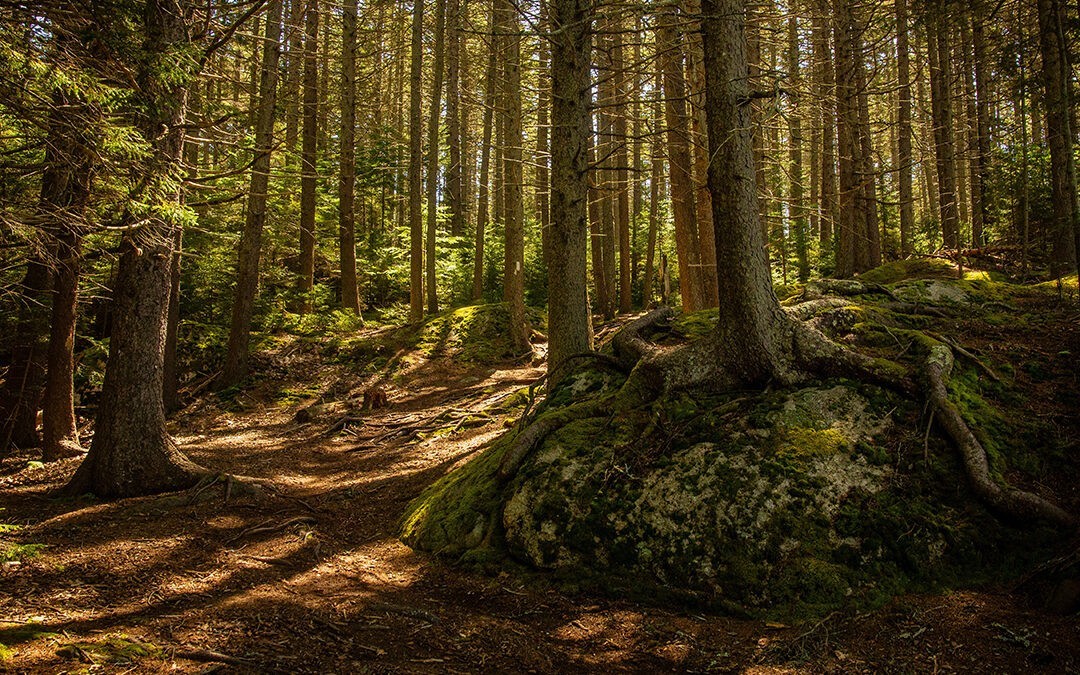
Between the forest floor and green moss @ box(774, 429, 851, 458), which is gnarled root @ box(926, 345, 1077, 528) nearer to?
the forest floor

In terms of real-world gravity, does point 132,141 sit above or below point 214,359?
above

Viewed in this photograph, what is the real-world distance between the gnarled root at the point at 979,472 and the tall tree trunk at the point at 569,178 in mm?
3906

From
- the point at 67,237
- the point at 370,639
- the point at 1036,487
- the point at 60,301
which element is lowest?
the point at 370,639

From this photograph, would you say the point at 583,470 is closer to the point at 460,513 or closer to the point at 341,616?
the point at 460,513

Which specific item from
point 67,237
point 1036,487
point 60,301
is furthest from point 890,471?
point 60,301

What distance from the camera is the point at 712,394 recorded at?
5539 millimetres

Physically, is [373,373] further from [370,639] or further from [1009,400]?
[1009,400]

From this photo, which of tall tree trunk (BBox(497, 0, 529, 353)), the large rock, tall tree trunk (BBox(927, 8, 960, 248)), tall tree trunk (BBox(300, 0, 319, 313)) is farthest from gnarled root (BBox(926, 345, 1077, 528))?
tall tree trunk (BBox(300, 0, 319, 313))

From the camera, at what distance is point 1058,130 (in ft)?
31.1

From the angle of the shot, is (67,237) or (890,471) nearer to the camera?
(890,471)

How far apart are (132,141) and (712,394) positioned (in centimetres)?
589

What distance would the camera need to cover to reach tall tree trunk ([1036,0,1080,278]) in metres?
7.17

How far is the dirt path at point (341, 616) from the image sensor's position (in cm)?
338

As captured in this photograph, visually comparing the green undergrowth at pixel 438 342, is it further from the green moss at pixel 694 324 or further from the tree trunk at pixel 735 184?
the tree trunk at pixel 735 184
